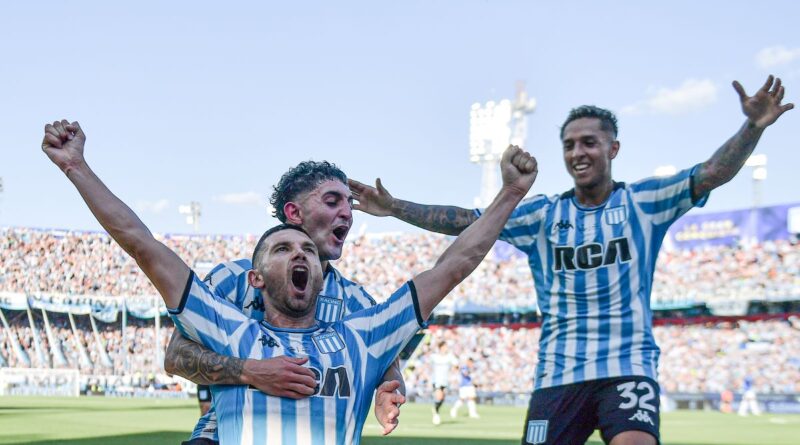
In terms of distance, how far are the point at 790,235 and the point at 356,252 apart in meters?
27.6

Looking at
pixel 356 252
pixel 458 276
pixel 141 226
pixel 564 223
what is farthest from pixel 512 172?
pixel 356 252

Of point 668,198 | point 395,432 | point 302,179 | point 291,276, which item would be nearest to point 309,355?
point 291,276

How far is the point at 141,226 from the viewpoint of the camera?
3.71m

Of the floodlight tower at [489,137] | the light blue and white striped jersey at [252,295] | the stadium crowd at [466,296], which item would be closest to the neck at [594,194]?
the light blue and white striped jersey at [252,295]

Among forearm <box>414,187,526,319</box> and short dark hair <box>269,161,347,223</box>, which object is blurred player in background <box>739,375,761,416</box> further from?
forearm <box>414,187,526,319</box>

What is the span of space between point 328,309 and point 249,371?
1.43 meters

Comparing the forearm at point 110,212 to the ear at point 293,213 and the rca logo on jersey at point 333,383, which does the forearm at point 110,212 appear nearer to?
the rca logo on jersey at point 333,383

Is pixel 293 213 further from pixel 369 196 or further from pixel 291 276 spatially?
pixel 291 276

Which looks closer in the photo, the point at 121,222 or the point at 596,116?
the point at 121,222

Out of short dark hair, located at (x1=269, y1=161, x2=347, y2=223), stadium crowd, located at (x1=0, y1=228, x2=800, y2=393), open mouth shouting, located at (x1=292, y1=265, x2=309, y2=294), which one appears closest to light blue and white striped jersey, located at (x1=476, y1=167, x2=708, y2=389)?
short dark hair, located at (x1=269, y1=161, x2=347, y2=223)

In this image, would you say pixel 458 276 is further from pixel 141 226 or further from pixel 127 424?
pixel 127 424

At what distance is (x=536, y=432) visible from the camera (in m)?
6.16

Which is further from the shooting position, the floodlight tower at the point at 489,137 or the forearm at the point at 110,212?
the floodlight tower at the point at 489,137

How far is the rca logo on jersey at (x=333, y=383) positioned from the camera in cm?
386
